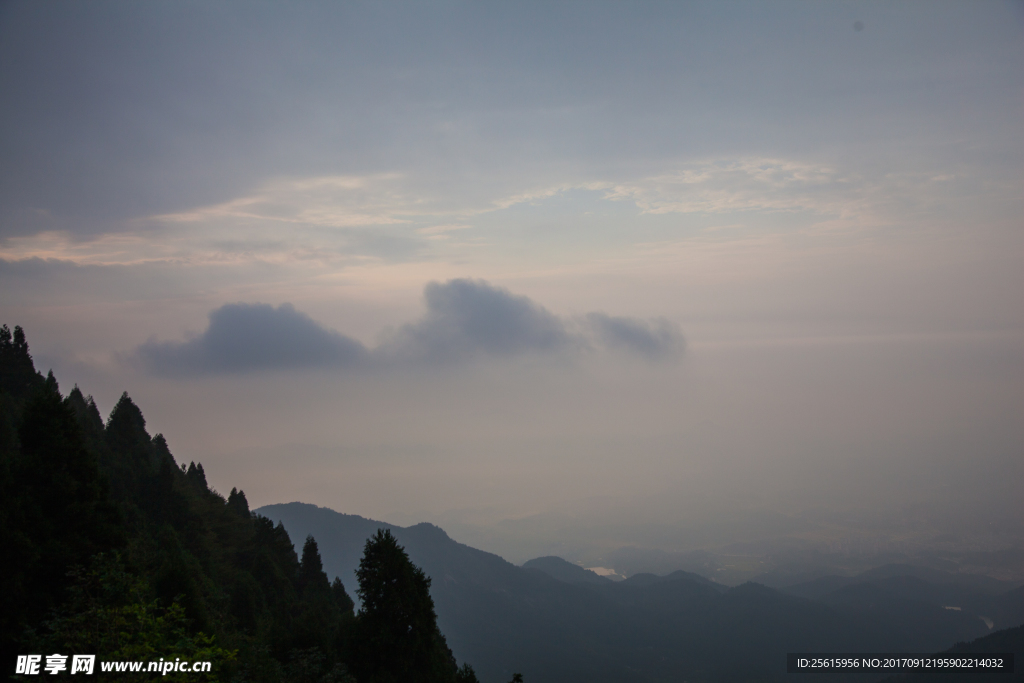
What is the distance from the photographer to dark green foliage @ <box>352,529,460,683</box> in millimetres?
32688

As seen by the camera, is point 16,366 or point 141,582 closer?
point 141,582

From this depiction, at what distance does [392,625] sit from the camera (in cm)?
3338

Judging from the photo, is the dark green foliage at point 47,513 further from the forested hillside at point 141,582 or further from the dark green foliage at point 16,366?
the dark green foliage at point 16,366

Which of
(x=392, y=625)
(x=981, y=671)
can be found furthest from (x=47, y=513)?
(x=981, y=671)

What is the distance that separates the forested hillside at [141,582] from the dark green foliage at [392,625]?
0.07 m

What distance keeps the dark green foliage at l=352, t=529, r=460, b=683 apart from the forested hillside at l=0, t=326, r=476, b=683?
→ 0.23ft

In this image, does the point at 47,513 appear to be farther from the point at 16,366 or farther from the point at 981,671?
the point at 981,671

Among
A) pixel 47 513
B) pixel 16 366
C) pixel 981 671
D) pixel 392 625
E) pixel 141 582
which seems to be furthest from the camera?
pixel 981 671

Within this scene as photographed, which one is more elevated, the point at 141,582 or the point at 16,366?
the point at 16,366

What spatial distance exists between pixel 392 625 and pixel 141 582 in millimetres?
15951

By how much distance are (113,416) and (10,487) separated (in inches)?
2135

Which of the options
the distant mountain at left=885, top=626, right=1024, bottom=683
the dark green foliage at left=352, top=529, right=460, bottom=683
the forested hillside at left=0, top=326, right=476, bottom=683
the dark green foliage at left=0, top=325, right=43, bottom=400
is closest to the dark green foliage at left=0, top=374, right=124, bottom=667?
the forested hillside at left=0, top=326, right=476, bottom=683

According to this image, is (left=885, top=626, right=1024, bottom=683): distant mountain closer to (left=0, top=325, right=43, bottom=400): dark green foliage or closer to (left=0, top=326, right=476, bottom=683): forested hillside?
(left=0, top=326, right=476, bottom=683): forested hillside

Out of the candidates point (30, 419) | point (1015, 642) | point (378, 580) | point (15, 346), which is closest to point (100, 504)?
point (30, 419)
